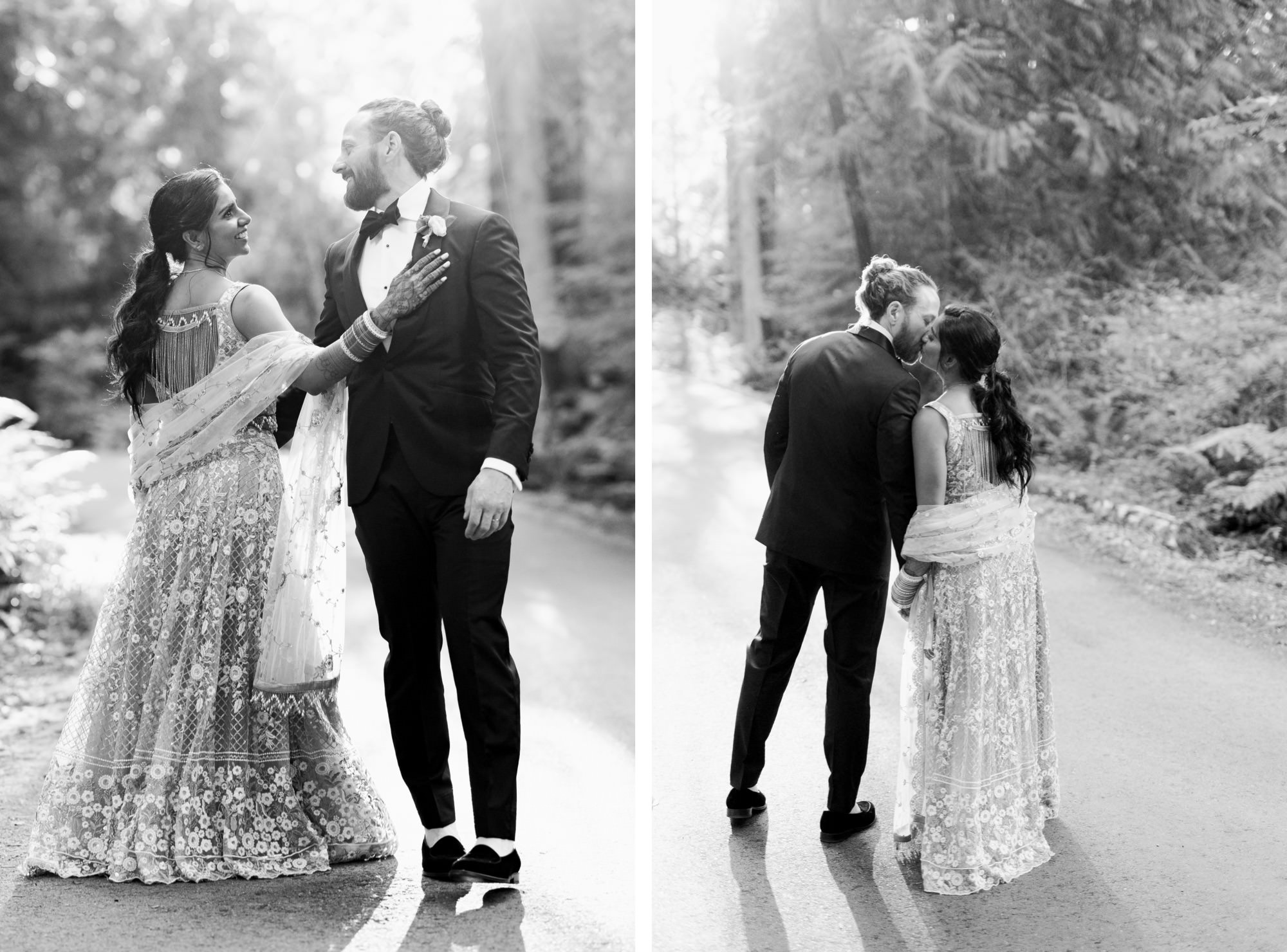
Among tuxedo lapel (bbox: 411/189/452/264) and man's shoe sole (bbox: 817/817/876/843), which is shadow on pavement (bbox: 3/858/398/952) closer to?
man's shoe sole (bbox: 817/817/876/843)

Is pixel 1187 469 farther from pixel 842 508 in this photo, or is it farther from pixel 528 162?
pixel 528 162

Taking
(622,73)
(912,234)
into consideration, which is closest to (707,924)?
(912,234)

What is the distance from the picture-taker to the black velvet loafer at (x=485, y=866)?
311 centimetres

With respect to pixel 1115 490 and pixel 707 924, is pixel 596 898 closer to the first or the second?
pixel 707 924

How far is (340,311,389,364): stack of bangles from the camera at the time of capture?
10.0 ft

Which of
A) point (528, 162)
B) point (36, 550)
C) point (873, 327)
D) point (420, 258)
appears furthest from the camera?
point (528, 162)

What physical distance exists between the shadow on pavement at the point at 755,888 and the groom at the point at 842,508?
0.15 m

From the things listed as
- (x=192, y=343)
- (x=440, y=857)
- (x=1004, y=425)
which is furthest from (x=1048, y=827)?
(x=192, y=343)

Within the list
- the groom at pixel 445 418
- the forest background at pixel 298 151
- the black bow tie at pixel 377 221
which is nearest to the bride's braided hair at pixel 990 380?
the groom at pixel 445 418

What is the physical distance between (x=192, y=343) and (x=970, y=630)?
2.09 metres

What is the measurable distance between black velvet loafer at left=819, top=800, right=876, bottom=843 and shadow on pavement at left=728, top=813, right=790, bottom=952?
16 cm

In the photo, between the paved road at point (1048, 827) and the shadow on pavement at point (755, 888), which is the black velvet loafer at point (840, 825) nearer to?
the paved road at point (1048, 827)

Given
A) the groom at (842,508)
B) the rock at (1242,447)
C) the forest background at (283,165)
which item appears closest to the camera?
the groom at (842,508)

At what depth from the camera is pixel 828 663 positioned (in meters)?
3.55
